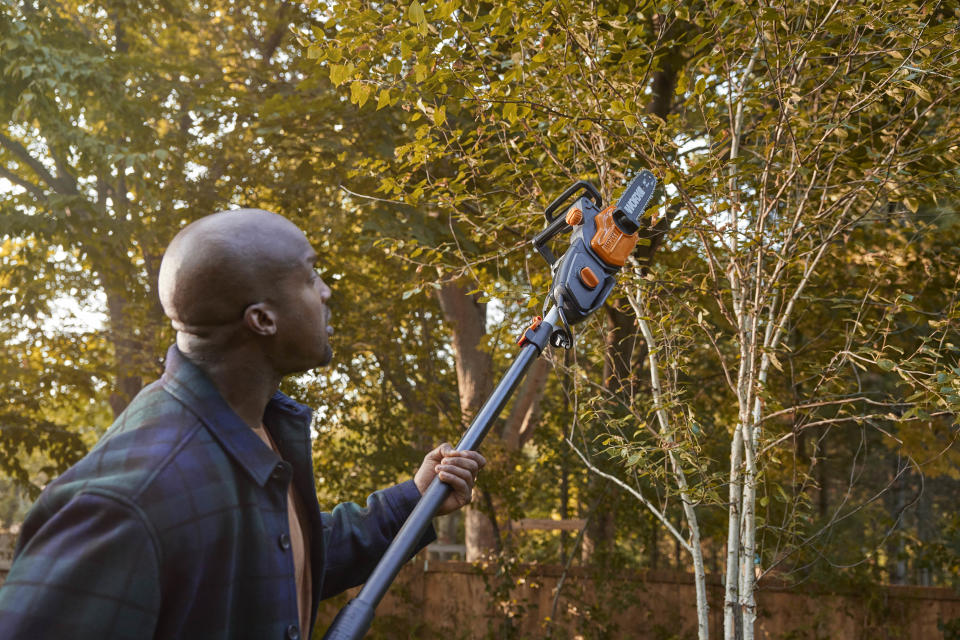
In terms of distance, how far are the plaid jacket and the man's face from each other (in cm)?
15

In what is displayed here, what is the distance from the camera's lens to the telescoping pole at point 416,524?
1.35 meters

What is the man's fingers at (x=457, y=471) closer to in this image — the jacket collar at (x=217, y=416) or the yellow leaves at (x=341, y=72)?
the jacket collar at (x=217, y=416)

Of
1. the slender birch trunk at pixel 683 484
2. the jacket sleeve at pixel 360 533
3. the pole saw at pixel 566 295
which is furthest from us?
the slender birch trunk at pixel 683 484

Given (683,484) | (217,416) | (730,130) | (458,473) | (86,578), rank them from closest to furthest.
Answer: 1. (86,578)
2. (217,416)
3. (458,473)
4. (683,484)
5. (730,130)

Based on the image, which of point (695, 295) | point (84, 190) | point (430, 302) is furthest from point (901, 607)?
point (84, 190)

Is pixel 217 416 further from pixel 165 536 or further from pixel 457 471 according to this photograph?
pixel 457 471

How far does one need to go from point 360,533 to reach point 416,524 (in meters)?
0.45

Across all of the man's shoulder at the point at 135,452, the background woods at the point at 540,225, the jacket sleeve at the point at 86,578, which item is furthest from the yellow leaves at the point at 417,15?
the jacket sleeve at the point at 86,578

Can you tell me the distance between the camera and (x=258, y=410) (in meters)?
1.51

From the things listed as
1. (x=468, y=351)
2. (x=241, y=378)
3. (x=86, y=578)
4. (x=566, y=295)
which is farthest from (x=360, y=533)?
(x=468, y=351)

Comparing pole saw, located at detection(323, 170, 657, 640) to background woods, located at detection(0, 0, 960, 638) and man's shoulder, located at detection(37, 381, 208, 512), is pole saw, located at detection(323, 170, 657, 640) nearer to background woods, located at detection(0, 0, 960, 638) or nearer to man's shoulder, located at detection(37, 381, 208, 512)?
man's shoulder, located at detection(37, 381, 208, 512)

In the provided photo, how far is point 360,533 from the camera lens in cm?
190

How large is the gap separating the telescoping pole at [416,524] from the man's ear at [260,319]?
1.37 feet

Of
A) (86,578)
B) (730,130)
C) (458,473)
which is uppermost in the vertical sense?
(730,130)
